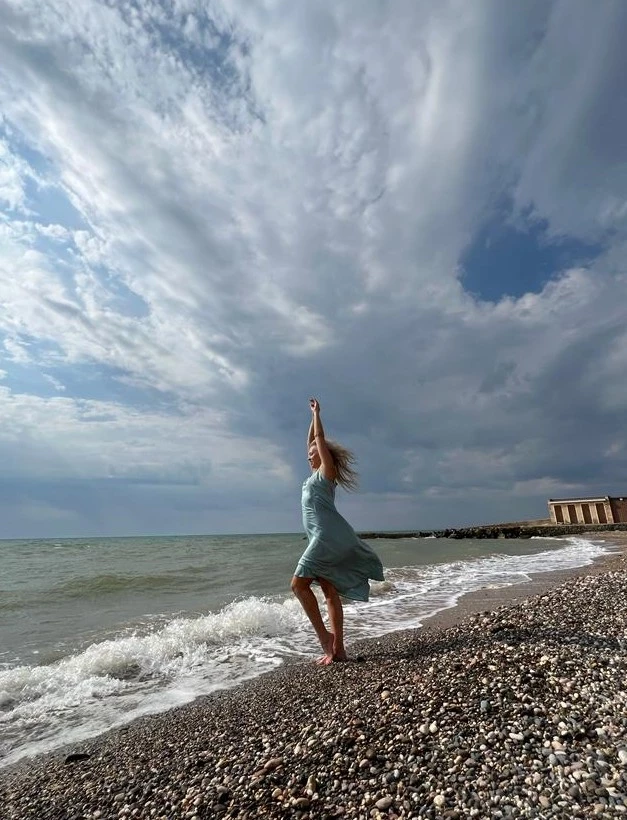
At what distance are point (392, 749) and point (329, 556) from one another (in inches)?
101

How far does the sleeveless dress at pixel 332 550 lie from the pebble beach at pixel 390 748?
900 mm

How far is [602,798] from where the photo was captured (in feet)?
7.37

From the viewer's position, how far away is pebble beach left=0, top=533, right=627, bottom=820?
8.17 feet

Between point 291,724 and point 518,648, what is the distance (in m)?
2.19

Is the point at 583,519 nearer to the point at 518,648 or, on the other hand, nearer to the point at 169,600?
the point at 169,600

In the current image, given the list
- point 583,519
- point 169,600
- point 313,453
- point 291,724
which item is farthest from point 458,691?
point 583,519

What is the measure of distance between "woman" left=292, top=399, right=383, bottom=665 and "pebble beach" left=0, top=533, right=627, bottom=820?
1.88ft

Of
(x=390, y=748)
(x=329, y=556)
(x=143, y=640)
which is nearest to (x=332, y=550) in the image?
(x=329, y=556)

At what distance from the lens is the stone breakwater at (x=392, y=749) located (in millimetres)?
2484

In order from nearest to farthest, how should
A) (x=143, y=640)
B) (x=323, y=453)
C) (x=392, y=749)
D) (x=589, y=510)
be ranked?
(x=392, y=749)
(x=323, y=453)
(x=143, y=640)
(x=589, y=510)

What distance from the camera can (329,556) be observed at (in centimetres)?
552

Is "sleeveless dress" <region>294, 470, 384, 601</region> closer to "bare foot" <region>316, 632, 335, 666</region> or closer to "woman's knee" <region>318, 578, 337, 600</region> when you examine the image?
"woman's knee" <region>318, 578, 337, 600</region>

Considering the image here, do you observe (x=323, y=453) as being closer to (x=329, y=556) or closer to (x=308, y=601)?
(x=329, y=556)

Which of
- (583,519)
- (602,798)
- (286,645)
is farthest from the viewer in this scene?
(583,519)
